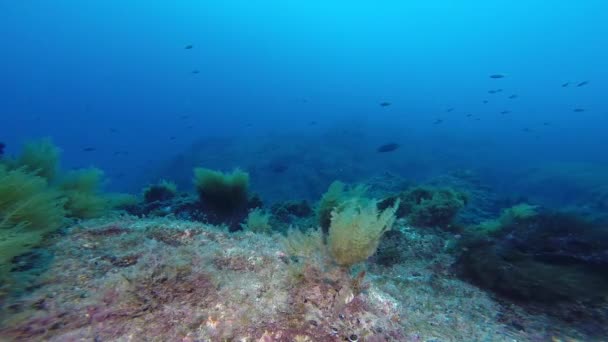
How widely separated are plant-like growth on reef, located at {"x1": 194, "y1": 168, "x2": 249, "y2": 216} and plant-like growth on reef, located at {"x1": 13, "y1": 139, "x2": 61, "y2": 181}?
274 cm

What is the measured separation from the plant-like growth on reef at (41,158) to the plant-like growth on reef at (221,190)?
2.74m

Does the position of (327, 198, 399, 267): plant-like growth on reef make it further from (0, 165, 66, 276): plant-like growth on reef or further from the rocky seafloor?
(0, 165, 66, 276): plant-like growth on reef

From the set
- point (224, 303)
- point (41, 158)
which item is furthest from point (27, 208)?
point (41, 158)

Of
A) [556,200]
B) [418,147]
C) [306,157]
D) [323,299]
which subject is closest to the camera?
[323,299]

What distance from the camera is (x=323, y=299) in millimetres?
2520

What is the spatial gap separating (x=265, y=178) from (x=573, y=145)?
57.5m

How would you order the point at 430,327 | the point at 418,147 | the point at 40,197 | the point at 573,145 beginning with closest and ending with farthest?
the point at 430,327 → the point at 40,197 → the point at 418,147 → the point at 573,145

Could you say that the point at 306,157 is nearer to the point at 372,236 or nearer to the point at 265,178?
the point at 265,178

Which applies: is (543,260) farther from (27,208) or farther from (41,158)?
(41,158)

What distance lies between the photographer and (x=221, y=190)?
7945mm

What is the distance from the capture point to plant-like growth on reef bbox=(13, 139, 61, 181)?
233 inches

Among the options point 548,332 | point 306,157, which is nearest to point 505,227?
point 548,332

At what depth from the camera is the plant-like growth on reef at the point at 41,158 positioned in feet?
19.4

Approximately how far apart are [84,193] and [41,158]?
1.38m
